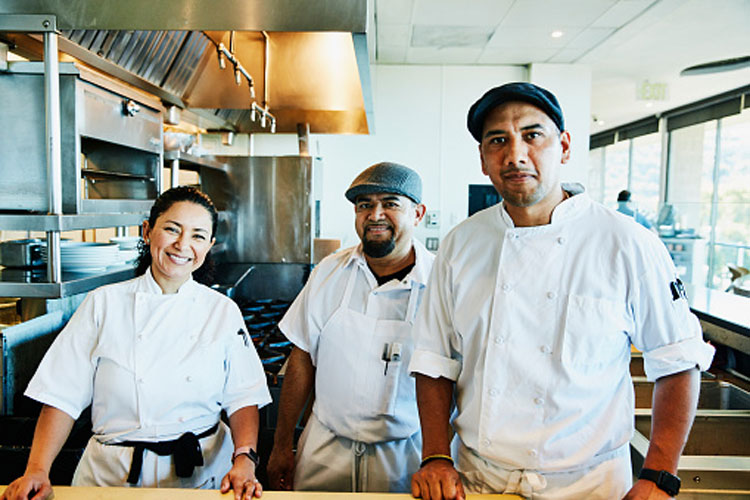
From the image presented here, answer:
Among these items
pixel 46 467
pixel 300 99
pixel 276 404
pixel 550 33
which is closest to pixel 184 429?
pixel 46 467

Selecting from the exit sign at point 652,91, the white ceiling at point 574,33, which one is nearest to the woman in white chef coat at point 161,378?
the white ceiling at point 574,33

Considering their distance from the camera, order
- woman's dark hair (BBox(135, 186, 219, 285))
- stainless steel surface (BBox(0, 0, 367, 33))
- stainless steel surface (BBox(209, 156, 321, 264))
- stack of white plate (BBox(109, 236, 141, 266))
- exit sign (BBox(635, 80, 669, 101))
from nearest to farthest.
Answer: woman's dark hair (BBox(135, 186, 219, 285)), stainless steel surface (BBox(0, 0, 367, 33)), stack of white plate (BBox(109, 236, 141, 266)), stainless steel surface (BBox(209, 156, 321, 264)), exit sign (BBox(635, 80, 669, 101))

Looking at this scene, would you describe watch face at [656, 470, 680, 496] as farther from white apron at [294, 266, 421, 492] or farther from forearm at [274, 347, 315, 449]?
forearm at [274, 347, 315, 449]

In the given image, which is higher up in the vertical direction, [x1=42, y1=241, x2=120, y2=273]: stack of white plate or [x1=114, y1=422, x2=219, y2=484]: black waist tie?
[x1=42, y1=241, x2=120, y2=273]: stack of white plate

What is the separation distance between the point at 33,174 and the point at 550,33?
14.3 ft

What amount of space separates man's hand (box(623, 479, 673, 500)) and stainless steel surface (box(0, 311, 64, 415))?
1.79 m

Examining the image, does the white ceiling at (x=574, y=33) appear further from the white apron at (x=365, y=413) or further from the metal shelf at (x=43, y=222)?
the white apron at (x=365, y=413)

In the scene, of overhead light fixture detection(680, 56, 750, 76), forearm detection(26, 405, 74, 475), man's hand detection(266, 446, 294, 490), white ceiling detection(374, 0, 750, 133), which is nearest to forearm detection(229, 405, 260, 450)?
man's hand detection(266, 446, 294, 490)

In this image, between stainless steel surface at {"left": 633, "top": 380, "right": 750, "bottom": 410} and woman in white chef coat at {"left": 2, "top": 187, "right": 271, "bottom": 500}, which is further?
stainless steel surface at {"left": 633, "top": 380, "right": 750, "bottom": 410}

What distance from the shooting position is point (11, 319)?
2.36 meters

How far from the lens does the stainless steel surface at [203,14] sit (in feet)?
5.66

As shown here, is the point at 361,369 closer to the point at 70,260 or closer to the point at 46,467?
the point at 46,467

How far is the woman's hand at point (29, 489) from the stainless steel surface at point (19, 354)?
2.02ft

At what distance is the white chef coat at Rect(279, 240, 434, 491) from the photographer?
1.61m
